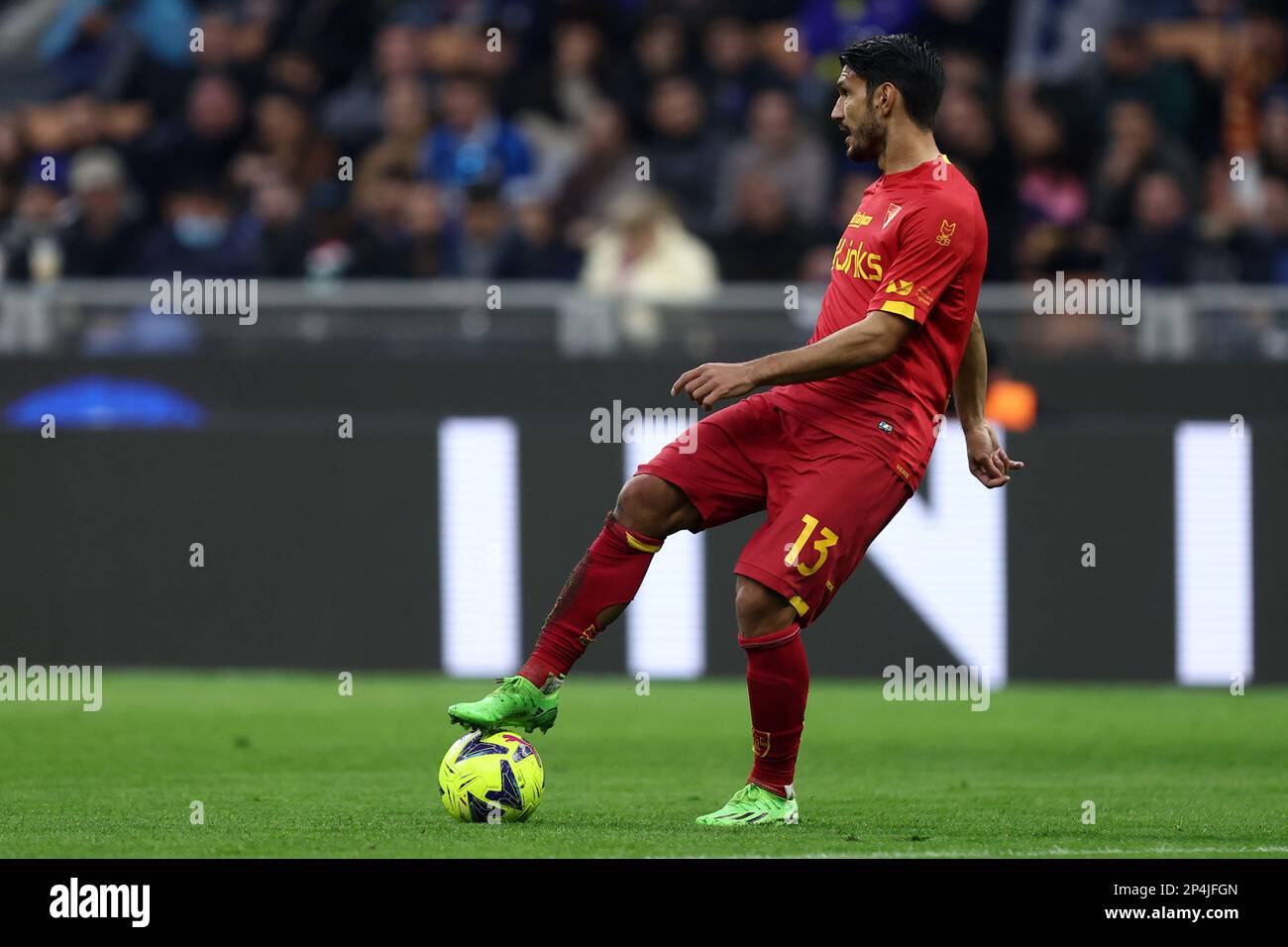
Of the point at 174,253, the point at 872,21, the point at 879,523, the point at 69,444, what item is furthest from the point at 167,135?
the point at 879,523

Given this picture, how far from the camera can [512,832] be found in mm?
6012

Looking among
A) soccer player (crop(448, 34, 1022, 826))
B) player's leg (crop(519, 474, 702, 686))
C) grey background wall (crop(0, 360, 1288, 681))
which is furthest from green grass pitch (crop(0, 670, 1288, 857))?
player's leg (crop(519, 474, 702, 686))

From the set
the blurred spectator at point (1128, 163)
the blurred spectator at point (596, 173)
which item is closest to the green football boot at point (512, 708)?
the blurred spectator at point (596, 173)

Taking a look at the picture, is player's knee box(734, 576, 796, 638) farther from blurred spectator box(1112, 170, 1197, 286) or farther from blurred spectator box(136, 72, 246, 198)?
blurred spectator box(136, 72, 246, 198)

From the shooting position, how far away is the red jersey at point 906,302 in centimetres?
612

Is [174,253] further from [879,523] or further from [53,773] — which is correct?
[879,523]

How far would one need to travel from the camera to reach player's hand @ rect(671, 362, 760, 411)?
5832mm

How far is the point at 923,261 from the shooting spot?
20.0 feet

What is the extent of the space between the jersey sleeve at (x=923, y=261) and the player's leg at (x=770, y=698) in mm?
906

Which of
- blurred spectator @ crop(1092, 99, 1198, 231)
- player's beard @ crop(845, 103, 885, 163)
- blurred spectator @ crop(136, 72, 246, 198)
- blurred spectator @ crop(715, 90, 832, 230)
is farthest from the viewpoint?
blurred spectator @ crop(136, 72, 246, 198)

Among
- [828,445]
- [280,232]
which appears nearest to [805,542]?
[828,445]

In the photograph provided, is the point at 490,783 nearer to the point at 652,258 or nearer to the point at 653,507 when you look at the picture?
the point at 653,507

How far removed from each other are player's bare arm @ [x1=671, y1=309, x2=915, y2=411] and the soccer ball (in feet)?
3.98
